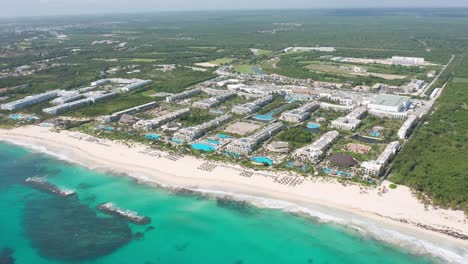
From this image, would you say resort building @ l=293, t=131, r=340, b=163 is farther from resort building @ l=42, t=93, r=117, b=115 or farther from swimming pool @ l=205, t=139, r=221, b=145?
resort building @ l=42, t=93, r=117, b=115

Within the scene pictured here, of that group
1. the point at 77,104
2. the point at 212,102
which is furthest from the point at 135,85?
the point at 212,102

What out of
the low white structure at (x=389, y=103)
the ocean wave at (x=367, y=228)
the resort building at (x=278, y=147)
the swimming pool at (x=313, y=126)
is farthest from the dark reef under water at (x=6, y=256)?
the low white structure at (x=389, y=103)

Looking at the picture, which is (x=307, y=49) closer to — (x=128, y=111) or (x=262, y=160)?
(x=128, y=111)

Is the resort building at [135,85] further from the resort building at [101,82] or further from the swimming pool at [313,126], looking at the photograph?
the swimming pool at [313,126]

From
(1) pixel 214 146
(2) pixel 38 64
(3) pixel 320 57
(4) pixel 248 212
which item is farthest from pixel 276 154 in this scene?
(2) pixel 38 64

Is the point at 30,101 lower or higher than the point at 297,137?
higher

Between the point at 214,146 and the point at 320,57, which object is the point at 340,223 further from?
the point at 320,57
